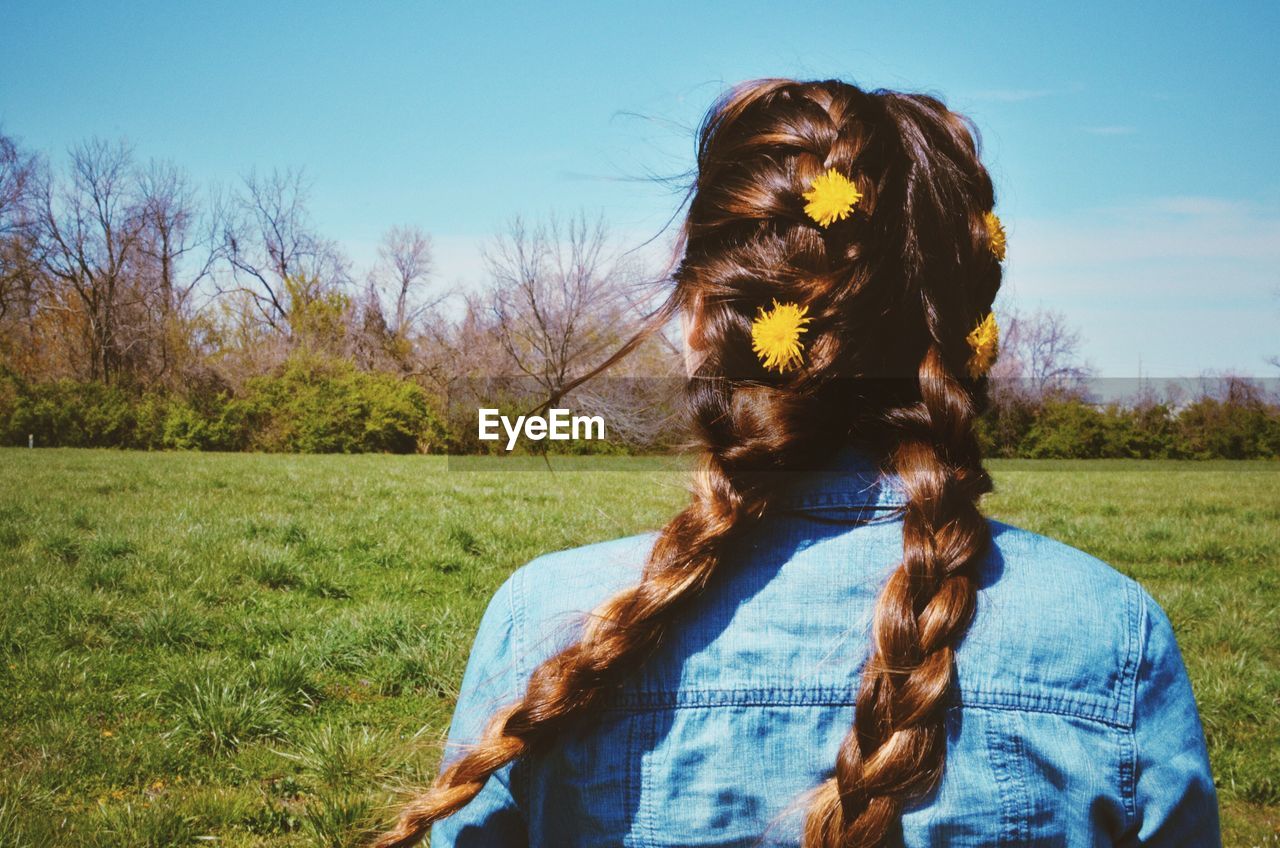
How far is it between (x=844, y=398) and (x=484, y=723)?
0.65m

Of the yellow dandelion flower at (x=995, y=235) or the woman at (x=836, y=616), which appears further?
the yellow dandelion flower at (x=995, y=235)

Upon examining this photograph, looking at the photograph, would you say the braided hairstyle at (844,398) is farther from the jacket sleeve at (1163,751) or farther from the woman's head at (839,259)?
the jacket sleeve at (1163,751)

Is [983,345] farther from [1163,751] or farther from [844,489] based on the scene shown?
[1163,751]

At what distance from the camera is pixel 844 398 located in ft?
3.83

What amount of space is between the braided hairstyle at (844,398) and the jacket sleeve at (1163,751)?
24cm

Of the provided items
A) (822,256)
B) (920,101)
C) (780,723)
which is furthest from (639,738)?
(920,101)

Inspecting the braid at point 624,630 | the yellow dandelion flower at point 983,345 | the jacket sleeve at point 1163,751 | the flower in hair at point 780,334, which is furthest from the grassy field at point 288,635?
the jacket sleeve at point 1163,751

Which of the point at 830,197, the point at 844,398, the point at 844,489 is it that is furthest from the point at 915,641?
the point at 830,197

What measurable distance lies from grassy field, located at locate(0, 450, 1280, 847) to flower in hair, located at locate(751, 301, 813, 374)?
1.08 feet

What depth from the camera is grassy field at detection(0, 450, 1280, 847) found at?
Result: 3.33 metres

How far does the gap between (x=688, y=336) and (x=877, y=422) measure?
28 cm

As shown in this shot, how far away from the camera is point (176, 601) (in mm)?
5316

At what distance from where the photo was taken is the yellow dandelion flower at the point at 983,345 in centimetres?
120

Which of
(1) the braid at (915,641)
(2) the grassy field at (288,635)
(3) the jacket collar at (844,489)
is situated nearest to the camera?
(1) the braid at (915,641)
